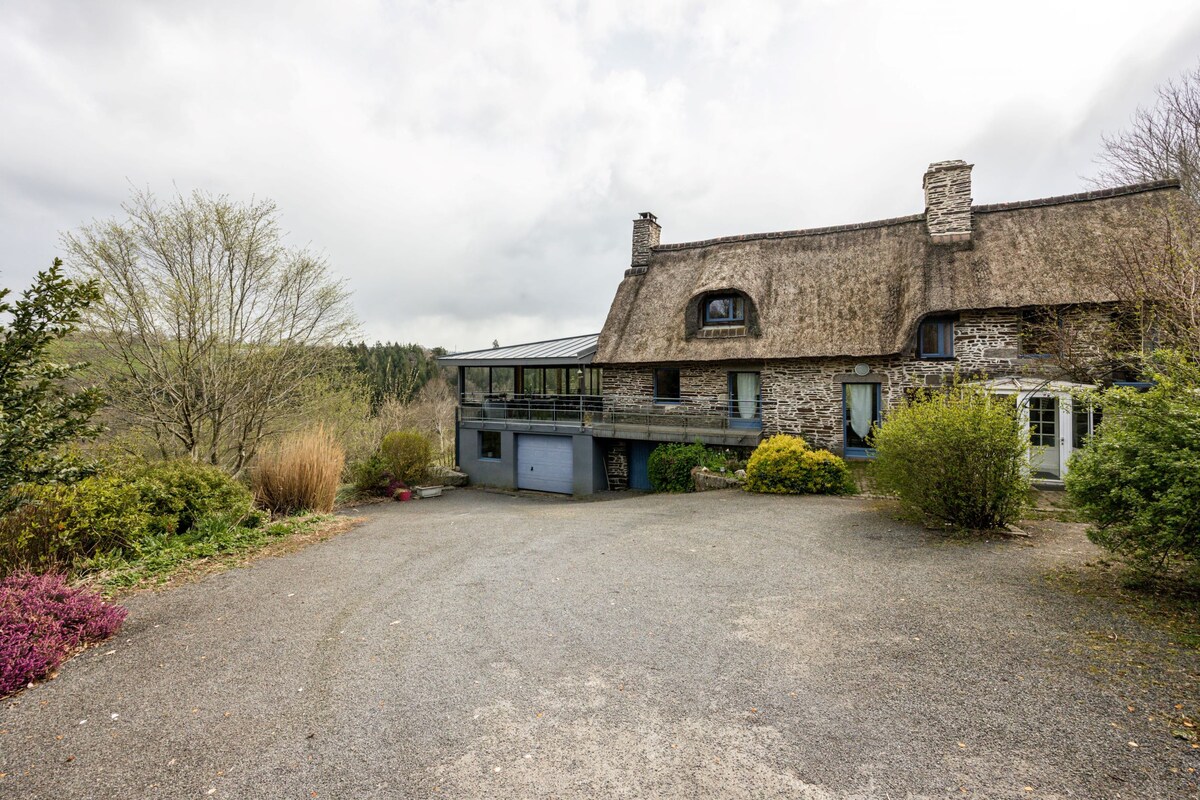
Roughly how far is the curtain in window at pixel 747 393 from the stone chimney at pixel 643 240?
235 inches

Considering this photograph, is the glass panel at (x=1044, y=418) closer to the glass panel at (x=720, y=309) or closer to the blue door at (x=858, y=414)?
the blue door at (x=858, y=414)

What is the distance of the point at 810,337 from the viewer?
51.0 ft

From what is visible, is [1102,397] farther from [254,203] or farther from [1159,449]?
[254,203]

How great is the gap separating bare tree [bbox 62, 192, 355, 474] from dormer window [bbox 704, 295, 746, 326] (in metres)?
11.4

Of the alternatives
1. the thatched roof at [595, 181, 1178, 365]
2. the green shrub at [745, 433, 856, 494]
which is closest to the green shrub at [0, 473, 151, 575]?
the green shrub at [745, 433, 856, 494]

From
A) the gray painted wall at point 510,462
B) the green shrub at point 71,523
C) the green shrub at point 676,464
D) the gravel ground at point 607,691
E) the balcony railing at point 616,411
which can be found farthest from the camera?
the gray painted wall at point 510,462

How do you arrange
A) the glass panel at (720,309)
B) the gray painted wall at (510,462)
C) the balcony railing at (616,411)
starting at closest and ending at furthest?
1. the balcony railing at (616,411)
2. the glass panel at (720,309)
3. the gray painted wall at (510,462)

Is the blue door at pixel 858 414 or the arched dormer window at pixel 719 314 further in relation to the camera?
the arched dormer window at pixel 719 314

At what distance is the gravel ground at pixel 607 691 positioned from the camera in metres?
3.04

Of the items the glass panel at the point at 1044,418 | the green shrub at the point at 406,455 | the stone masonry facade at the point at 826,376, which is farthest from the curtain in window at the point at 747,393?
the green shrub at the point at 406,455

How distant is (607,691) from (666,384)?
14.7 metres

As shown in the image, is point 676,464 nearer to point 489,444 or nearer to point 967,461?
point 489,444

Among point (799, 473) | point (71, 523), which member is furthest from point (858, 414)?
point (71, 523)

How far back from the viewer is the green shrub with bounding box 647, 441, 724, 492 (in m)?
15.6
